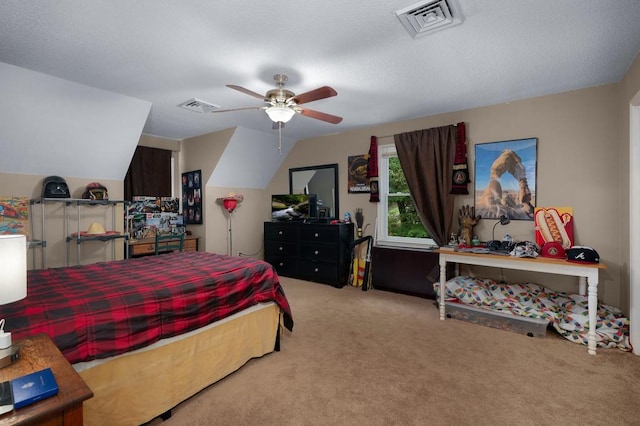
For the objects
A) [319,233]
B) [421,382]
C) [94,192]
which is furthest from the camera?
[319,233]

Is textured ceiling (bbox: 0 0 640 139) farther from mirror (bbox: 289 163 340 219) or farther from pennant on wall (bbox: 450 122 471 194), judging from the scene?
mirror (bbox: 289 163 340 219)

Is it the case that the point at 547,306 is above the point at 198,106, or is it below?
below

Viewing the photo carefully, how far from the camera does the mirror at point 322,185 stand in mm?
5215

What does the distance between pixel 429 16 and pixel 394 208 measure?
306 centimetres

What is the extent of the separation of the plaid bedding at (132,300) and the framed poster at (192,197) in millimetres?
2524

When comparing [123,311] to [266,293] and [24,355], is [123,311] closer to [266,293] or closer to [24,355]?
[24,355]

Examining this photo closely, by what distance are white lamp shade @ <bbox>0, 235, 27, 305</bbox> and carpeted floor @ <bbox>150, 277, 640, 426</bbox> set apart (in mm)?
1171

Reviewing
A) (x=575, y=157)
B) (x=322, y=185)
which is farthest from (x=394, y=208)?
(x=575, y=157)

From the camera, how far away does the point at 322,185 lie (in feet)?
17.6

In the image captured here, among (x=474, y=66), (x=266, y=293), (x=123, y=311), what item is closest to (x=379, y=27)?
(x=474, y=66)

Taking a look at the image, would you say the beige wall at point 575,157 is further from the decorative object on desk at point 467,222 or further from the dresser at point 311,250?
the dresser at point 311,250

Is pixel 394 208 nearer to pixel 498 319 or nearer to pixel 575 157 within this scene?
pixel 498 319

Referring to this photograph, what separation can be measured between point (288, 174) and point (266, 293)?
11.7 ft

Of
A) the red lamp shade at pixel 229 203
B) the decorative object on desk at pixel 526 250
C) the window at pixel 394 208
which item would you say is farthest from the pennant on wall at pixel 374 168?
the red lamp shade at pixel 229 203
